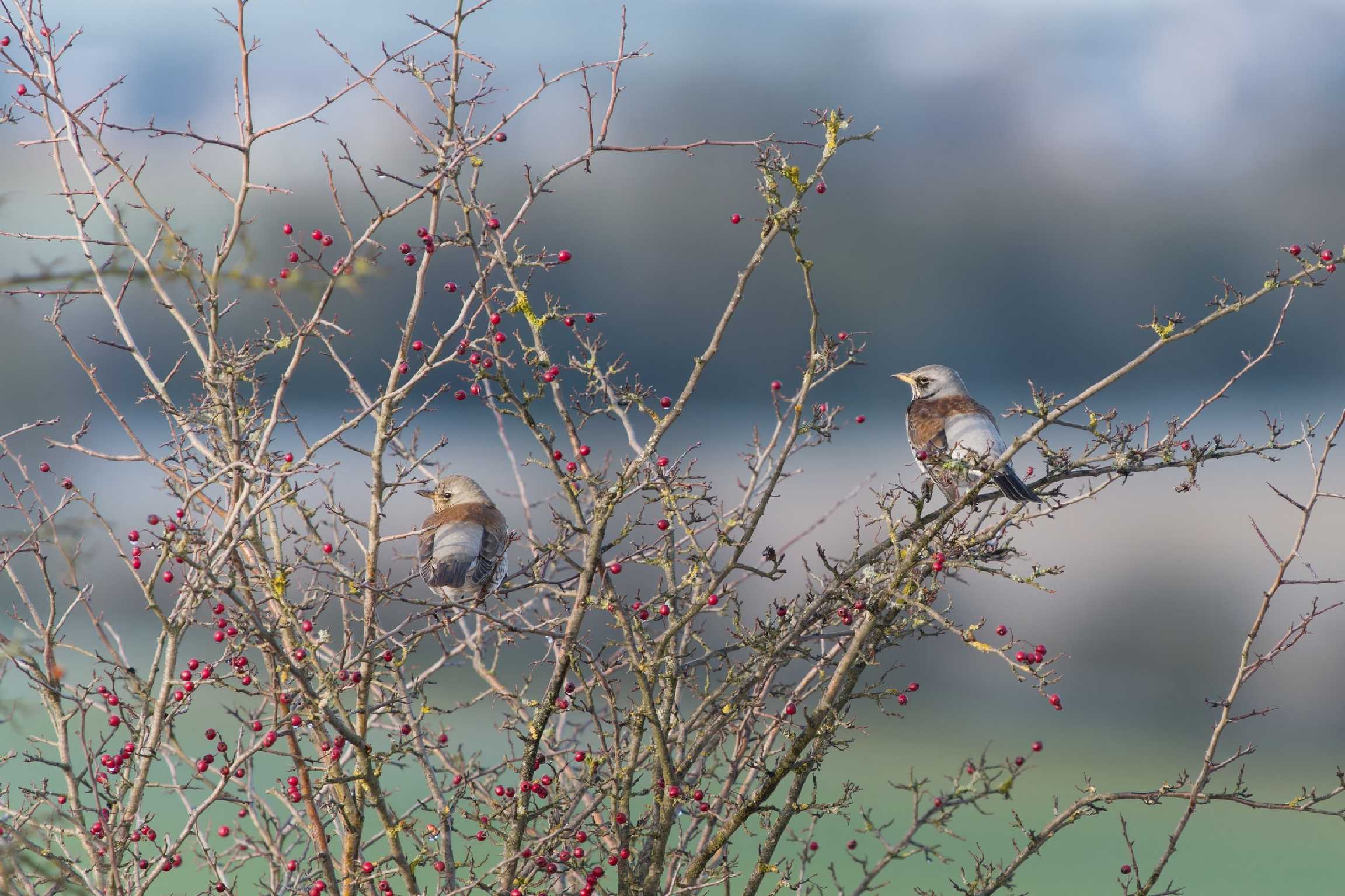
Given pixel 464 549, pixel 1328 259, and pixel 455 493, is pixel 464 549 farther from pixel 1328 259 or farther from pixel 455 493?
pixel 1328 259

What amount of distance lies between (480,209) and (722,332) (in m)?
0.64

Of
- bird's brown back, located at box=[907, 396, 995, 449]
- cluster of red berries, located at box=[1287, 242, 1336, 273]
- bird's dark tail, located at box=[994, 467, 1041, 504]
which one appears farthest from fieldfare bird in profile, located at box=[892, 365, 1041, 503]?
cluster of red berries, located at box=[1287, 242, 1336, 273]

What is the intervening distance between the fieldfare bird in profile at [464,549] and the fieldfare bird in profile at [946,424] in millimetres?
1311

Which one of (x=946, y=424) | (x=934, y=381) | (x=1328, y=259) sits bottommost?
(x=1328, y=259)

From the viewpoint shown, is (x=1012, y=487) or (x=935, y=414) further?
(x=935, y=414)

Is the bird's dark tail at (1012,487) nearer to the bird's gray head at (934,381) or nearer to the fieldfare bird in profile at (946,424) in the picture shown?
the fieldfare bird in profile at (946,424)

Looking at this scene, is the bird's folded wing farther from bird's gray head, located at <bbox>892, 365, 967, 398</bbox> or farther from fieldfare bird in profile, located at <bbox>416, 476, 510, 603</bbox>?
bird's gray head, located at <bbox>892, 365, 967, 398</bbox>

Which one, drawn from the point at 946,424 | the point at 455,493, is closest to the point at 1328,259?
the point at 946,424

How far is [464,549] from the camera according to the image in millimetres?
3758

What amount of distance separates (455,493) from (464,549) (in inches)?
24.4

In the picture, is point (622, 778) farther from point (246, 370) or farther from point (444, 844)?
point (246, 370)

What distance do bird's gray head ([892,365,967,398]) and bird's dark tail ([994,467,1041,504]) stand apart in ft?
4.52

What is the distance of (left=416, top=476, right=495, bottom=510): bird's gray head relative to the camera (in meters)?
4.27

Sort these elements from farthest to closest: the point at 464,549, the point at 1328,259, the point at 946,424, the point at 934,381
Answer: the point at 934,381, the point at 946,424, the point at 464,549, the point at 1328,259
